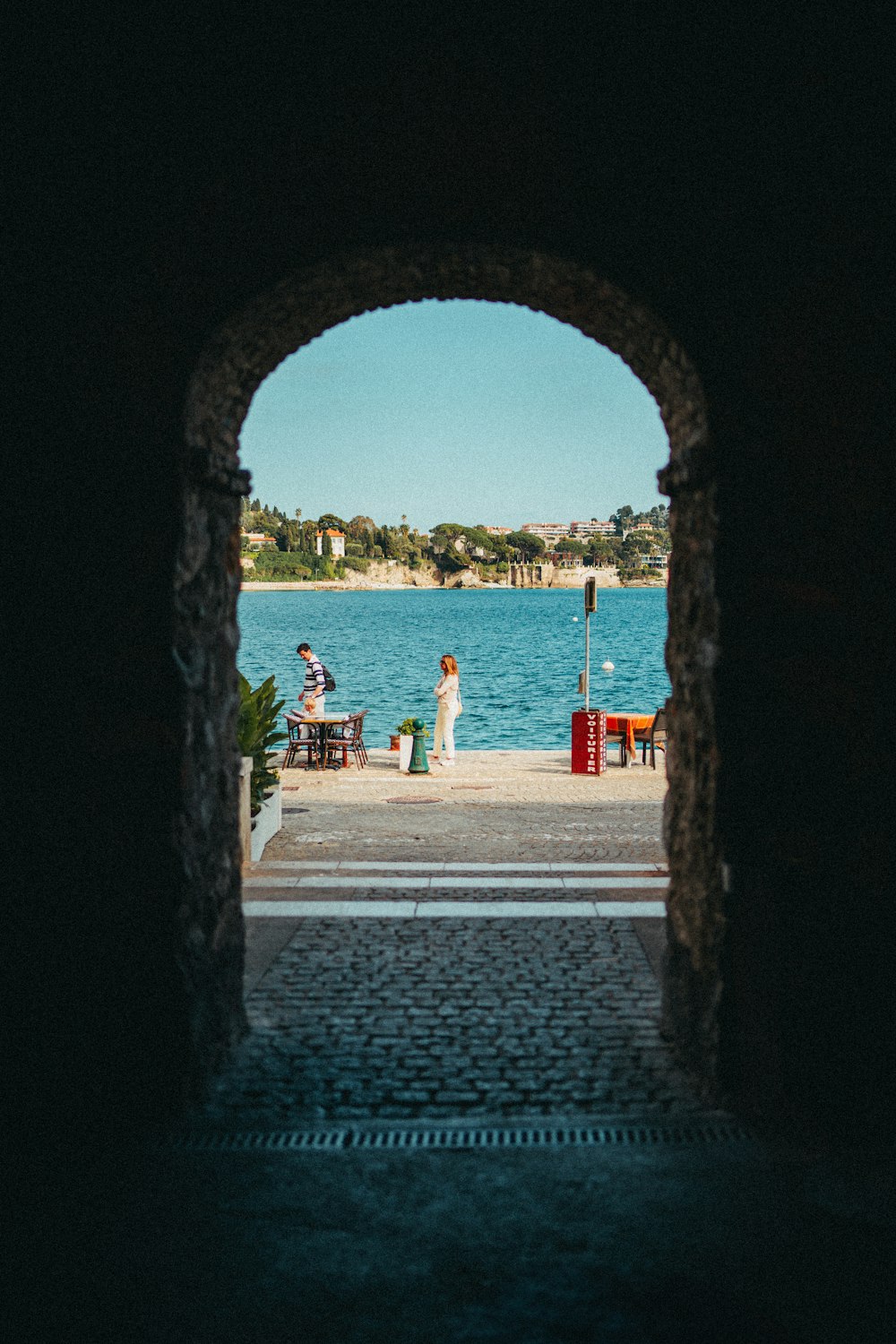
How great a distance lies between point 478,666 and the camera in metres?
68.1

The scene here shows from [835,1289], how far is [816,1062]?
3.46 ft

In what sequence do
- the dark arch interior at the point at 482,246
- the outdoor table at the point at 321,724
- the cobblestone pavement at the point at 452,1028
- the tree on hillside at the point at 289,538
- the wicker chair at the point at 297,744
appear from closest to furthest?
the dark arch interior at the point at 482,246, the cobblestone pavement at the point at 452,1028, the outdoor table at the point at 321,724, the wicker chair at the point at 297,744, the tree on hillside at the point at 289,538

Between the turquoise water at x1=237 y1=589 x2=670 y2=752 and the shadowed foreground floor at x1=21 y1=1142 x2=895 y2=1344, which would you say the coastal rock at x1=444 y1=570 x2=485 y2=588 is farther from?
the shadowed foreground floor at x1=21 y1=1142 x2=895 y2=1344

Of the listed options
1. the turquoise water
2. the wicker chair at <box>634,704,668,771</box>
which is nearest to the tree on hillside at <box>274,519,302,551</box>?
the turquoise water

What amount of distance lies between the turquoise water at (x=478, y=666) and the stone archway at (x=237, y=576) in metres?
18.8

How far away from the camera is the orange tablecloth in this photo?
1720 centimetres

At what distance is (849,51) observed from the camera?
4.28 metres

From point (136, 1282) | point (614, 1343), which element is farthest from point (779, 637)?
point (136, 1282)

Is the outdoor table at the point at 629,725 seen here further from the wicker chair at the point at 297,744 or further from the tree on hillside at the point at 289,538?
the tree on hillside at the point at 289,538

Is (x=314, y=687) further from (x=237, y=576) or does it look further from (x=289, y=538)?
(x=289, y=538)

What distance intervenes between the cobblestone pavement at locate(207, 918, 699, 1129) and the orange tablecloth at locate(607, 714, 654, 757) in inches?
389

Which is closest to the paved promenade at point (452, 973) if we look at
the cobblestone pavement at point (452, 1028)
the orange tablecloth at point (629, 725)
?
the cobblestone pavement at point (452, 1028)

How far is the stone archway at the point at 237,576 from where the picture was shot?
4.63 meters

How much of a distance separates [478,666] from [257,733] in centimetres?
5813
